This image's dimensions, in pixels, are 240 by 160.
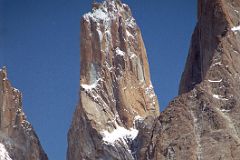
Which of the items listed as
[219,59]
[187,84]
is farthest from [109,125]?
[219,59]

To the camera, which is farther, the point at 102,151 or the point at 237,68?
the point at 102,151

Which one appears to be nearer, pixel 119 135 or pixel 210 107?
pixel 210 107

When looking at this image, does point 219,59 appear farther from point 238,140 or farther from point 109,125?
point 109,125

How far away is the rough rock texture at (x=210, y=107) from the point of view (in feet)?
446

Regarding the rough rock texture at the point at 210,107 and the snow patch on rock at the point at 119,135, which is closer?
the rough rock texture at the point at 210,107

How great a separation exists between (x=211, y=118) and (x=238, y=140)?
591cm

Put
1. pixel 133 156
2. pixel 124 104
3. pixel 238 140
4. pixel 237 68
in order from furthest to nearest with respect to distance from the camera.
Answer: pixel 124 104 → pixel 133 156 → pixel 237 68 → pixel 238 140

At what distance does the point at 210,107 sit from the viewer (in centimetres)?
14088

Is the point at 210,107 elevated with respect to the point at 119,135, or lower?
lower

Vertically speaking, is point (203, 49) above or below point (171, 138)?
above

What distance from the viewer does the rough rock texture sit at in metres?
136

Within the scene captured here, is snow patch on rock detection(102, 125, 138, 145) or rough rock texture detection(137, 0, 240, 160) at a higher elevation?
snow patch on rock detection(102, 125, 138, 145)

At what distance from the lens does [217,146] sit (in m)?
135

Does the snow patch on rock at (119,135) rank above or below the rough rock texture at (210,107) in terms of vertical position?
above
